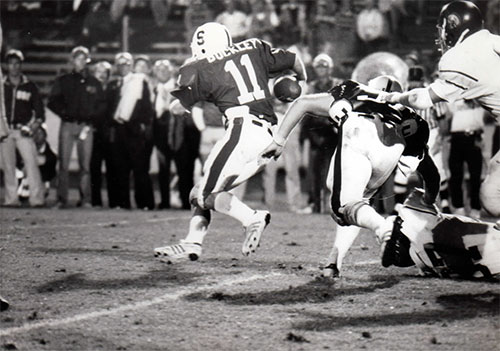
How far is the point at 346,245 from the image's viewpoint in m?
6.85

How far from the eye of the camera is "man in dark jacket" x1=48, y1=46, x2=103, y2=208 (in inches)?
521

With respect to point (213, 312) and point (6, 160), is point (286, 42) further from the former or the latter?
point (213, 312)

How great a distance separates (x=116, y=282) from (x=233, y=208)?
1.01 metres

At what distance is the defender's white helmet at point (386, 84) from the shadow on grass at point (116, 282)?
1854 millimetres

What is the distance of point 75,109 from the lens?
1324 cm

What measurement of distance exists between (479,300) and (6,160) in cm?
876

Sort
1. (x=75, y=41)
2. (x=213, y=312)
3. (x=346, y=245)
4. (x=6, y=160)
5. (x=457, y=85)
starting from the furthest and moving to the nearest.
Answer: (x=75, y=41)
(x=6, y=160)
(x=346, y=245)
(x=457, y=85)
(x=213, y=312)

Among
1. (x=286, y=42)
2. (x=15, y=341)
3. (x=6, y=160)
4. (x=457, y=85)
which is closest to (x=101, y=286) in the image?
(x=15, y=341)

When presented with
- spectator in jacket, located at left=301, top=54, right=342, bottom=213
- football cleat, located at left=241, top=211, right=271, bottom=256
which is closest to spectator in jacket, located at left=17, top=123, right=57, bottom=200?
spectator in jacket, located at left=301, top=54, right=342, bottom=213

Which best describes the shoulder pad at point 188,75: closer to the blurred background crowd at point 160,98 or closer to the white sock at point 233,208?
the white sock at point 233,208

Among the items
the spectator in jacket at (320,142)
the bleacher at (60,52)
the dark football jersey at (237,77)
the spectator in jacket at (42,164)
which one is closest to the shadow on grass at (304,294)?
the dark football jersey at (237,77)

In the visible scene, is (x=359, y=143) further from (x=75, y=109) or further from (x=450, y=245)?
(x=75, y=109)

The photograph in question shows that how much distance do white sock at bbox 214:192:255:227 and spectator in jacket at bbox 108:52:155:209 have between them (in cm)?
618

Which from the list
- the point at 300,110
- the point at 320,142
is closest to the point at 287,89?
the point at 300,110
